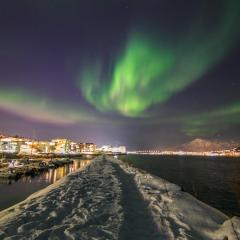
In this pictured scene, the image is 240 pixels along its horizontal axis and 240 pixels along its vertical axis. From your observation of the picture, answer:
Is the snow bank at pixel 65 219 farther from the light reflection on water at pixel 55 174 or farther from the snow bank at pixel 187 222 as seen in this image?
the light reflection on water at pixel 55 174

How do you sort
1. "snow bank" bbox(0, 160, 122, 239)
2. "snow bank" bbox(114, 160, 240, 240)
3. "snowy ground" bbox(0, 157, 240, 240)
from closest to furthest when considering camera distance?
"snow bank" bbox(0, 160, 122, 239) → "snowy ground" bbox(0, 157, 240, 240) → "snow bank" bbox(114, 160, 240, 240)

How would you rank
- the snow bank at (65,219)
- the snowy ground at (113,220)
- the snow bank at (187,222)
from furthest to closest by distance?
1. the snow bank at (187,222)
2. the snowy ground at (113,220)
3. the snow bank at (65,219)

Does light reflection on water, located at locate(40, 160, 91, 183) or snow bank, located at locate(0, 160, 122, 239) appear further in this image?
light reflection on water, located at locate(40, 160, 91, 183)

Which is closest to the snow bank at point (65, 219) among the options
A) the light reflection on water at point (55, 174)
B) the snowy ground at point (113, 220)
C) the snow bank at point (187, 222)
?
the snowy ground at point (113, 220)

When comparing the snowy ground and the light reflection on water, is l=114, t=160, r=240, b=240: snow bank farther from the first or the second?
the light reflection on water

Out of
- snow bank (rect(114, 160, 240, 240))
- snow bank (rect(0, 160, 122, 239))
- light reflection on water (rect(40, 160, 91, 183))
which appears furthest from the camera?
light reflection on water (rect(40, 160, 91, 183))

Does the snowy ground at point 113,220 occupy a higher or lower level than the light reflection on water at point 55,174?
lower

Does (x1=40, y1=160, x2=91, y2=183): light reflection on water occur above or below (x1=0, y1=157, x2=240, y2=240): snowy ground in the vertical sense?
above

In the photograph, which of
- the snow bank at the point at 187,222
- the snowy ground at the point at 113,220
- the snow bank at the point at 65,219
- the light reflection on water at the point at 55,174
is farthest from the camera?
the light reflection on water at the point at 55,174

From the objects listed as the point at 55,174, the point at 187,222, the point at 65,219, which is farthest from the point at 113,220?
the point at 55,174

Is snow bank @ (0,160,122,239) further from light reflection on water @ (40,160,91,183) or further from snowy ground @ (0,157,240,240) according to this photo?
light reflection on water @ (40,160,91,183)

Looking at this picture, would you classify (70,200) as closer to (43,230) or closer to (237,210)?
(43,230)

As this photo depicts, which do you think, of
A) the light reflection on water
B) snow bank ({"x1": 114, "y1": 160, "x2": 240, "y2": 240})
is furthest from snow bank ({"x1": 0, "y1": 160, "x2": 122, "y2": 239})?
the light reflection on water

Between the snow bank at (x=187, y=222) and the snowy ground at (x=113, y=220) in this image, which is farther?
the snow bank at (x=187, y=222)
